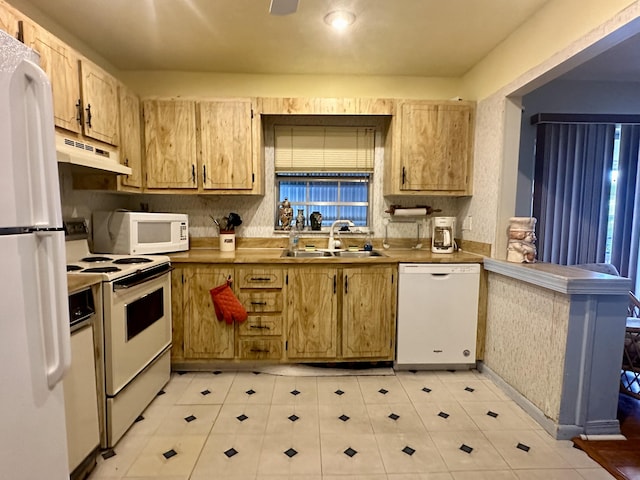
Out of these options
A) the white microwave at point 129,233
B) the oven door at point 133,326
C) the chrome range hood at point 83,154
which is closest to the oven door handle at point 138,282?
the oven door at point 133,326

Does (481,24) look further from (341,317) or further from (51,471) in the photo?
(51,471)

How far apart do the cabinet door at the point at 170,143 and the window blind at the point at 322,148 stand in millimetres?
807

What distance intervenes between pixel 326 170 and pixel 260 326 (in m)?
1.62

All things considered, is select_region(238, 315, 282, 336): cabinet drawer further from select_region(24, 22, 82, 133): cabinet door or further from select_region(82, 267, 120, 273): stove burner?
select_region(24, 22, 82, 133): cabinet door

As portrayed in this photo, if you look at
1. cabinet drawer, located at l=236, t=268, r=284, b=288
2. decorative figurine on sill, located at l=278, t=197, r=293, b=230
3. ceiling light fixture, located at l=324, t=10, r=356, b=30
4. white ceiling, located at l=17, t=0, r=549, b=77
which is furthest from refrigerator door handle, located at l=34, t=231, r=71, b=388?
decorative figurine on sill, located at l=278, t=197, r=293, b=230

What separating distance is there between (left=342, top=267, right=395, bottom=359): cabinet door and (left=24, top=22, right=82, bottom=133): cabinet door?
2.09 m

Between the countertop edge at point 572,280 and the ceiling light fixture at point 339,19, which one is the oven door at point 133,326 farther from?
the countertop edge at point 572,280

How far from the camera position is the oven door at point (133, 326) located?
1719mm

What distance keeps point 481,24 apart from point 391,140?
1.01 meters

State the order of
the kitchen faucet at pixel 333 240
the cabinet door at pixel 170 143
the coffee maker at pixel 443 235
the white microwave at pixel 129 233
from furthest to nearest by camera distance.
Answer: the kitchen faucet at pixel 333 240 → the coffee maker at pixel 443 235 → the cabinet door at pixel 170 143 → the white microwave at pixel 129 233

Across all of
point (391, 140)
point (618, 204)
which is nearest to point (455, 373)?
point (391, 140)

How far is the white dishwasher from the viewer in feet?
8.39

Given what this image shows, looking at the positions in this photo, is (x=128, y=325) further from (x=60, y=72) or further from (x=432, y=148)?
(x=432, y=148)

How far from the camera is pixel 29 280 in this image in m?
0.90
